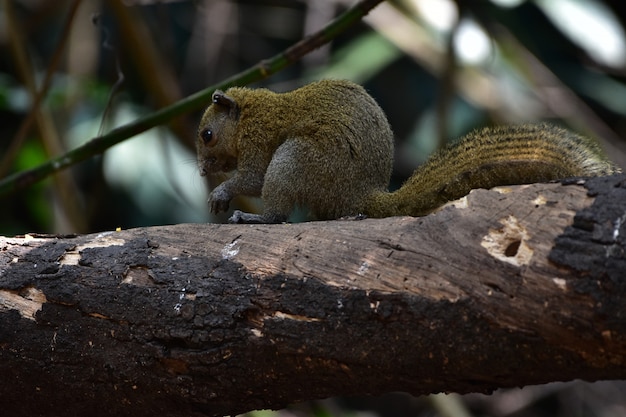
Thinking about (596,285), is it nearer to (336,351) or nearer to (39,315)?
(336,351)

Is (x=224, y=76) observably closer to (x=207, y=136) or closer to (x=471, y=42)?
(x=471, y=42)

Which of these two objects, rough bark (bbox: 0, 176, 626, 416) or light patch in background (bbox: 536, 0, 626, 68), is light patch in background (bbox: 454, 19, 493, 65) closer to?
light patch in background (bbox: 536, 0, 626, 68)

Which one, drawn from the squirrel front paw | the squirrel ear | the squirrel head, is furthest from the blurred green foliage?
the squirrel front paw

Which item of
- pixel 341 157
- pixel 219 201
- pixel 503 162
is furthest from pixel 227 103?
pixel 503 162

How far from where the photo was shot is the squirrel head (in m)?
4.09

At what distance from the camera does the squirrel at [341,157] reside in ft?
9.32

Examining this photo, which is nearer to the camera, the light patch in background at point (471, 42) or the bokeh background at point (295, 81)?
the bokeh background at point (295, 81)

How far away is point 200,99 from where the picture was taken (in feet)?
12.8

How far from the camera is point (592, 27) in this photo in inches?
264

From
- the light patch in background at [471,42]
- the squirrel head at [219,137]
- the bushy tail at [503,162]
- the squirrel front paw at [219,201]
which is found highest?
the light patch in background at [471,42]

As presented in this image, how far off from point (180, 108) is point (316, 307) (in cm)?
171

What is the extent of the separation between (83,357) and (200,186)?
424 cm

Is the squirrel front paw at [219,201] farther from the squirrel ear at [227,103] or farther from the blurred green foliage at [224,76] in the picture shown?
the blurred green foliage at [224,76]

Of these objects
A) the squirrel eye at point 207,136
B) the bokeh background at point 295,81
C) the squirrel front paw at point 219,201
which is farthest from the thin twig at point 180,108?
the bokeh background at point 295,81
